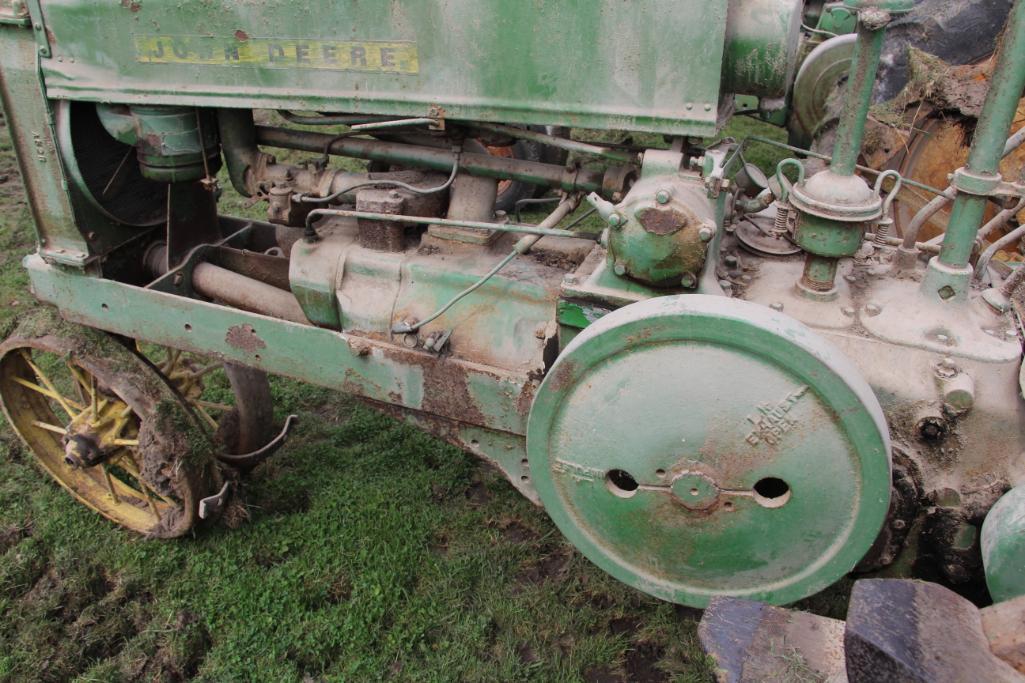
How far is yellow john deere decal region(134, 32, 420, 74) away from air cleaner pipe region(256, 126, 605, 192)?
403 mm

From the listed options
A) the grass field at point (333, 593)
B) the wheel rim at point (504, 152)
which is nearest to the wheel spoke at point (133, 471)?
the grass field at point (333, 593)

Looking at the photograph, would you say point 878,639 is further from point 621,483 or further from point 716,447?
point 621,483

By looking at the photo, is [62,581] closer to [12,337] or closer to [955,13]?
[12,337]

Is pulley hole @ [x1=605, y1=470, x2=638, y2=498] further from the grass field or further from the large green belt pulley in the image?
the grass field

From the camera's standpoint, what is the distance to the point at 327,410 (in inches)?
172

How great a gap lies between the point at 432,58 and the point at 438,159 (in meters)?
0.45

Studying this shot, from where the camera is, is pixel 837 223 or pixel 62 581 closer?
pixel 837 223

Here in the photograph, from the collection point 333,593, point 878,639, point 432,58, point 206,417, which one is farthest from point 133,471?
point 878,639

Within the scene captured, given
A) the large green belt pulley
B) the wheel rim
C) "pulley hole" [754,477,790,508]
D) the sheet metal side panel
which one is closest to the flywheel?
the sheet metal side panel

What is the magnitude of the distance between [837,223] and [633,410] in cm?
72

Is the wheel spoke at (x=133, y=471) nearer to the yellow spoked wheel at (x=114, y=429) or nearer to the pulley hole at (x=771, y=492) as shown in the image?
the yellow spoked wheel at (x=114, y=429)

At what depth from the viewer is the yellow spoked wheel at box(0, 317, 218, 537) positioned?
10.7ft

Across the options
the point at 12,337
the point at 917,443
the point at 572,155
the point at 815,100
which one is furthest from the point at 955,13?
the point at 12,337

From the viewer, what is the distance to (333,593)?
328cm
